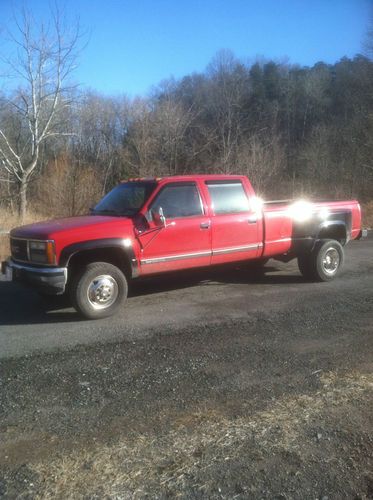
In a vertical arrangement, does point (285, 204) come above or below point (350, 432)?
above

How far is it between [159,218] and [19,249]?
194 cm

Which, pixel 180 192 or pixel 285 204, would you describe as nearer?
pixel 180 192

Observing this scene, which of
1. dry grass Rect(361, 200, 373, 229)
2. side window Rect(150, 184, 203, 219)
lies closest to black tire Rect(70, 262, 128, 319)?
side window Rect(150, 184, 203, 219)

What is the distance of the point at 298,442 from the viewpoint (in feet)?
10.0

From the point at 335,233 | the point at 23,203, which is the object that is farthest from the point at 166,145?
the point at 335,233

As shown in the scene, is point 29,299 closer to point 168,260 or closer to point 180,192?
point 168,260

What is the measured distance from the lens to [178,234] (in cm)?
662

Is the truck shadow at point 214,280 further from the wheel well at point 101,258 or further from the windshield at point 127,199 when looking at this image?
the windshield at point 127,199

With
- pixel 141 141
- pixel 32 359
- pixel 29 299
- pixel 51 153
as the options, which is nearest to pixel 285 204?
pixel 29 299

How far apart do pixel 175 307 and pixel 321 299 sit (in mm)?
2183

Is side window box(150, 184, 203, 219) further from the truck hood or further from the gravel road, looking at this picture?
the gravel road

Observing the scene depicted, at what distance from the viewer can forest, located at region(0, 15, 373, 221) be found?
59.3 ft

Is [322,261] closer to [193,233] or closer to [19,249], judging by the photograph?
[193,233]

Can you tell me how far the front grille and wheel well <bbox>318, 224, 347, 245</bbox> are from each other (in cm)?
501
